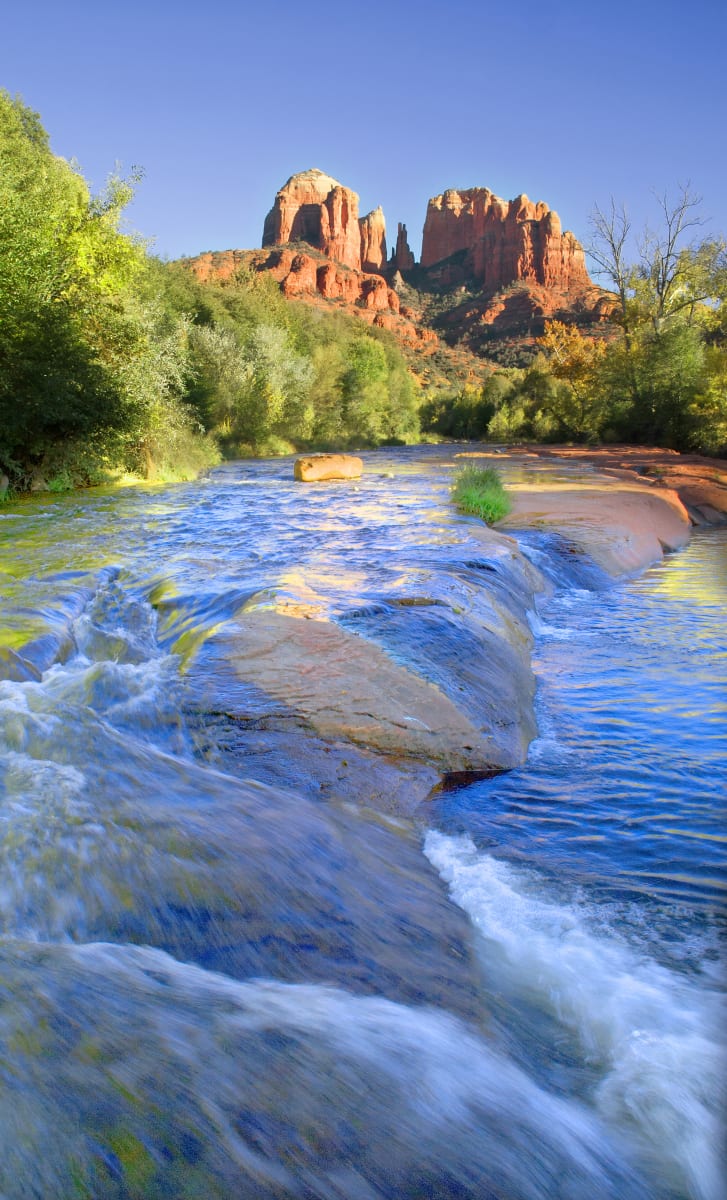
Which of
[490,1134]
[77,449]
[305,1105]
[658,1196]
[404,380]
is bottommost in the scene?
[658,1196]

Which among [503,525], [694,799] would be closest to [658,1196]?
[694,799]

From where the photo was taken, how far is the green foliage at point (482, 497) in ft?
39.8

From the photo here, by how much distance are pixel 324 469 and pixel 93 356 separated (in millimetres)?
7054

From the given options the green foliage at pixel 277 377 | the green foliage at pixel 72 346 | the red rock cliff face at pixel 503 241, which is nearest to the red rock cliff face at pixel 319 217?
the red rock cliff face at pixel 503 241

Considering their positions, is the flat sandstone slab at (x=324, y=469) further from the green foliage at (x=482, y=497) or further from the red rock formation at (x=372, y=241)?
the red rock formation at (x=372, y=241)

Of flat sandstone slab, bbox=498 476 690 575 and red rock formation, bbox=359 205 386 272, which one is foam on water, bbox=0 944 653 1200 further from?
red rock formation, bbox=359 205 386 272

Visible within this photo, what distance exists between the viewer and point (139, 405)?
15336mm

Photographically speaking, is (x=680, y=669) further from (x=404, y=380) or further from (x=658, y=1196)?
(x=404, y=380)

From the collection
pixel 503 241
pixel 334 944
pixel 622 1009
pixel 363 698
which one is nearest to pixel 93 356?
pixel 363 698

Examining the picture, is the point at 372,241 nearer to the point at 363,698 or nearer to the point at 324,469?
the point at 324,469

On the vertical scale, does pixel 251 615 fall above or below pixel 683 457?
below

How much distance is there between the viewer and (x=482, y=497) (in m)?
12.4

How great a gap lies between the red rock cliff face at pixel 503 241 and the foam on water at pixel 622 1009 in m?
123

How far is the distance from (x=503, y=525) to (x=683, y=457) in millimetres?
13757
